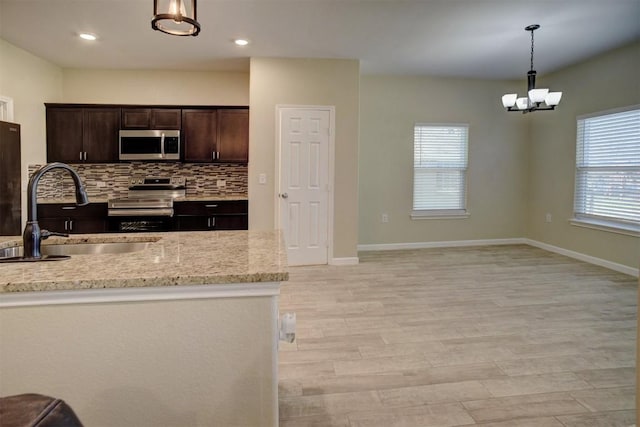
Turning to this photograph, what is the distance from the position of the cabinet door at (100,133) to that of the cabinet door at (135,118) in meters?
0.09

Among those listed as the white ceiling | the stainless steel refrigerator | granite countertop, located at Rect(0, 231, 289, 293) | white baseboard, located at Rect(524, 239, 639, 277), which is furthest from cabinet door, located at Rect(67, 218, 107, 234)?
white baseboard, located at Rect(524, 239, 639, 277)

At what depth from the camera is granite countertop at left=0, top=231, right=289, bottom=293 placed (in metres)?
1.17

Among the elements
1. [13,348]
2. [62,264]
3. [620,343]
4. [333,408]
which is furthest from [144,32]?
[620,343]

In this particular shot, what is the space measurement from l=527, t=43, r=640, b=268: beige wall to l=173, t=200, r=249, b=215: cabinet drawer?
179 inches

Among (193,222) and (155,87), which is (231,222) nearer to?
(193,222)

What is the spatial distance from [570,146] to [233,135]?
4739mm

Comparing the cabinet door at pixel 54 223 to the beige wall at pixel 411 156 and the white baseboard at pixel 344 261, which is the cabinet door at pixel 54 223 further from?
the beige wall at pixel 411 156

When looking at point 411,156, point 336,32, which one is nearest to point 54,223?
point 336,32

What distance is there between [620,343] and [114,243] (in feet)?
11.0

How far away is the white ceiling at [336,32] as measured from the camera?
133 inches

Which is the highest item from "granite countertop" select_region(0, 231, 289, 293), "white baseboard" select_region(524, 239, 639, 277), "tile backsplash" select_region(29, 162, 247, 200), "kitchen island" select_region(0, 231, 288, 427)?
"tile backsplash" select_region(29, 162, 247, 200)

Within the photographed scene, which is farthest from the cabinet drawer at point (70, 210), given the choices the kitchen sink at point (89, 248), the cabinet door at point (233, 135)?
the kitchen sink at point (89, 248)

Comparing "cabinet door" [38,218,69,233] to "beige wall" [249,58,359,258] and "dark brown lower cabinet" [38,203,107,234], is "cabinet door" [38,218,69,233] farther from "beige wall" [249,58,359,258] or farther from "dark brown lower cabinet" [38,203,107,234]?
"beige wall" [249,58,359,258]

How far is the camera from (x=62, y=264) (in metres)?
1.35
